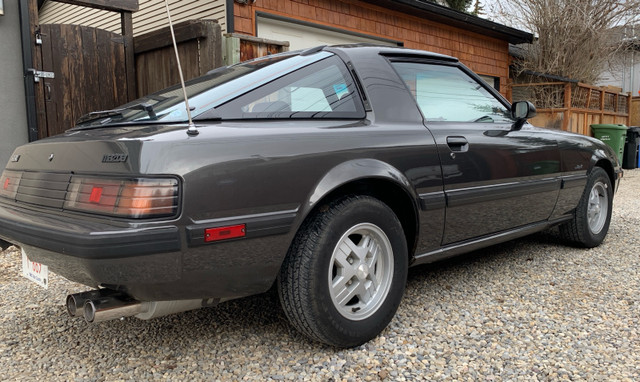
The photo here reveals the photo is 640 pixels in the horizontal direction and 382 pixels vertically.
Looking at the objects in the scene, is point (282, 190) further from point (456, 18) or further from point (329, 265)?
point (456, 18)

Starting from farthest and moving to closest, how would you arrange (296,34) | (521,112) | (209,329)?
(296,34)
(521,112)
(209,329)

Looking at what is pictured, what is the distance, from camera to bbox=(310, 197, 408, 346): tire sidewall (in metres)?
2.26

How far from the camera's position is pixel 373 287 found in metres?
2.58

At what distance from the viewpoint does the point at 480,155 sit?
3.06 meters

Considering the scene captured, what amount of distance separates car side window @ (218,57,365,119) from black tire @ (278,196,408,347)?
0.49 metres

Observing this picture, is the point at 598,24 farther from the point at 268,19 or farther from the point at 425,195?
the point at 425,195

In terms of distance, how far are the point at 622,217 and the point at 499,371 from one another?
15.0ft

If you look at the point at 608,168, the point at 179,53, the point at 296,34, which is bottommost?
the point at 608,168

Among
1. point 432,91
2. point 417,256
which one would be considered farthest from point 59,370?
point 432,91

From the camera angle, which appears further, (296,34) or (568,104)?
(568,104)

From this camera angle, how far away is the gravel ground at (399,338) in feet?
7.45

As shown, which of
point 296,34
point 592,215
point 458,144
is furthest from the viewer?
point 296,34

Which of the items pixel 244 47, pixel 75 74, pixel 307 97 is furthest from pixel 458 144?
pixel 75 74

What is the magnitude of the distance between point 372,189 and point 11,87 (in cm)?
451
